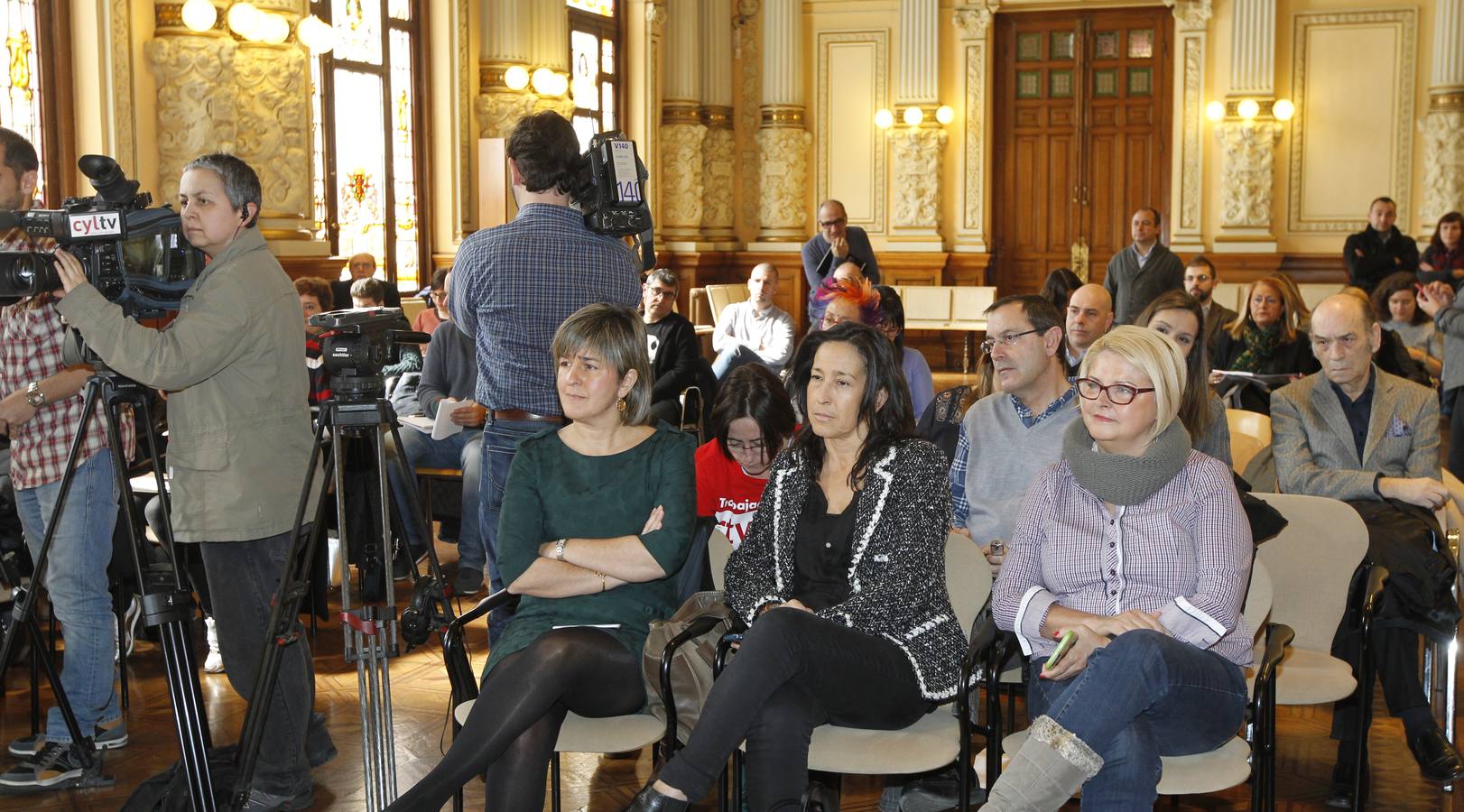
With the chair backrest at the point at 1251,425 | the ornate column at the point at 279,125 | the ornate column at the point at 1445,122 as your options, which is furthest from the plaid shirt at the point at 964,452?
the ornate column at the point at 1445,122

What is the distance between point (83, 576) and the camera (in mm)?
3678

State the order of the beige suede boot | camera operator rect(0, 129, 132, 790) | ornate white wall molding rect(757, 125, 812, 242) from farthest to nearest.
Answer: ornate white wall molding rect(757, 125, 812, 242)
camera operator rect(0, 129, 132, 790)
the beige suede boot

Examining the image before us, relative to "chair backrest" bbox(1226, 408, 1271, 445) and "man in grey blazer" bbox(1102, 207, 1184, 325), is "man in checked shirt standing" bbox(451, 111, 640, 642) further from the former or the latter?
"man in grey blazer" bbox(1102, 207, 1184, 325)

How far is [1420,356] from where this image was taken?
6.96 meters

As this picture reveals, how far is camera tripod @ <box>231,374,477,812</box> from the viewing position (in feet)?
9.66

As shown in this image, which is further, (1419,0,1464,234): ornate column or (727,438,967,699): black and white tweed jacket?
(1419,0,1464,234): ornate column

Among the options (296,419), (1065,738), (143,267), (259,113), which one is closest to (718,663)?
(1065,738)

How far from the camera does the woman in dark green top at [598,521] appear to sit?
2.97 metres

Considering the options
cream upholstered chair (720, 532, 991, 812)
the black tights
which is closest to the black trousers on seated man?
cream upholstered chair (720, 532, 991, 812)

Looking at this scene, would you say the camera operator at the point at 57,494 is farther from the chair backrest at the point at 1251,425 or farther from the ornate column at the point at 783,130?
the ornate column at the point at 783,130

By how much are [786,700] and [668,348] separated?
4058mm

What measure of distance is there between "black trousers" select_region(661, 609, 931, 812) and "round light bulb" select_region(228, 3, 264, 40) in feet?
19.4

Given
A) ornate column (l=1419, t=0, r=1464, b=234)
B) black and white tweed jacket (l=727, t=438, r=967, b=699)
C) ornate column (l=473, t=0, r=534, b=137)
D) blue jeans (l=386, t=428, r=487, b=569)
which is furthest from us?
ornate column (l=1419, t=0, r=1464, b=234)

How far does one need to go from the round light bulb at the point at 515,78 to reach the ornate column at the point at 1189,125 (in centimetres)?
681
